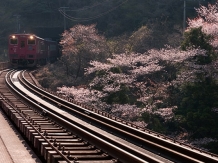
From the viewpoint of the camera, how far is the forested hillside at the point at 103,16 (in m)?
44.5

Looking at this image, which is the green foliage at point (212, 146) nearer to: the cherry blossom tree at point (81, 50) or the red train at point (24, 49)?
the cherry blossom tree at point (81, 50)

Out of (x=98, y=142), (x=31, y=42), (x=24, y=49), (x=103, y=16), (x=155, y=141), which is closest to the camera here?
(x=98, y=142)

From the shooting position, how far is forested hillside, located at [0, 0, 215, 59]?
4448 cm

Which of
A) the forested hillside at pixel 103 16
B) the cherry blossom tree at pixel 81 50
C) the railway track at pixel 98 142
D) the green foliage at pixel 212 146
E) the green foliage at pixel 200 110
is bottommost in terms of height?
the green foliage at pixel 212 146

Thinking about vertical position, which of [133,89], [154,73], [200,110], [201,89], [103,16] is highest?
[103,16]

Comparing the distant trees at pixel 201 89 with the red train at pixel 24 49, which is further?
the red train at pixel 24 49

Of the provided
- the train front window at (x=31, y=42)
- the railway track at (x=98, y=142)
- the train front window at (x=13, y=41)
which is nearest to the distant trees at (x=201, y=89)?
the railway track at (x=98, y=142)

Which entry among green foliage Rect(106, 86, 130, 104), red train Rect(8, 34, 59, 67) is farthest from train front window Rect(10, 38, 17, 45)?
green foliage Rect(106, 86, 130, 104)

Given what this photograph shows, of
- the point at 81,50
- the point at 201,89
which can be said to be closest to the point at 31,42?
the point at 81,50

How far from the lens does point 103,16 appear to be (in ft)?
184

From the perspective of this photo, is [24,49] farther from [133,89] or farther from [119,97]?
[119,97]

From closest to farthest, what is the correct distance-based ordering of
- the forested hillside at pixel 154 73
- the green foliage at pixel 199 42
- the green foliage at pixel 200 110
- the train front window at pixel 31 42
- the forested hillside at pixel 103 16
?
the green foliage at pixel 200 110, the forested hillside at pixel 154 73, the green foliage at pixel 199 42, the train front window at pixel 31 42, the forested hillside at pixel 103 16

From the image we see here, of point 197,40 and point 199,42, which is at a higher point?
point 197,40

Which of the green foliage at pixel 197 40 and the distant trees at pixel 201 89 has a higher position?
the green foliage at pixel 197 40
